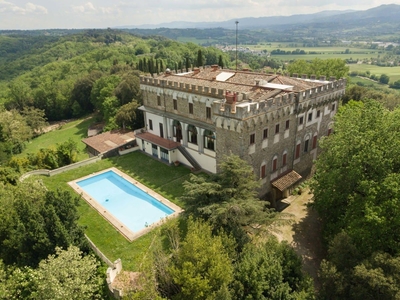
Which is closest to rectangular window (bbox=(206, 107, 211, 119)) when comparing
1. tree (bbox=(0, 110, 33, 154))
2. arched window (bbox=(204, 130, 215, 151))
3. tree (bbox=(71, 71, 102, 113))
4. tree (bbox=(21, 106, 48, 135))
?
arched window (bbox=(204, 130, 215, 151))

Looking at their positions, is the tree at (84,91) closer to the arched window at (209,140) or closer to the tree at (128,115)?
the tree at (128,115)

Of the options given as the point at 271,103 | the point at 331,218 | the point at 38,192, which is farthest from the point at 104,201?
the point at 331,218

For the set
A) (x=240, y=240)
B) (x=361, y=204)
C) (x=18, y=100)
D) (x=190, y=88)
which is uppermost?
(x=190, y=88)

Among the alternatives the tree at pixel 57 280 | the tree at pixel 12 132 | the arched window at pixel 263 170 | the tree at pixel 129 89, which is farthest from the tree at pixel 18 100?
the arched window at pixel 263 170

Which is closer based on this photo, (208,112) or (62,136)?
(208,112)

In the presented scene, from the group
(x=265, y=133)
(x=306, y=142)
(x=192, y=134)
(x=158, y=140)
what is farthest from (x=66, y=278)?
(x=306, y=142)

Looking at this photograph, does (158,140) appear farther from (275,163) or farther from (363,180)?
(363,180)
